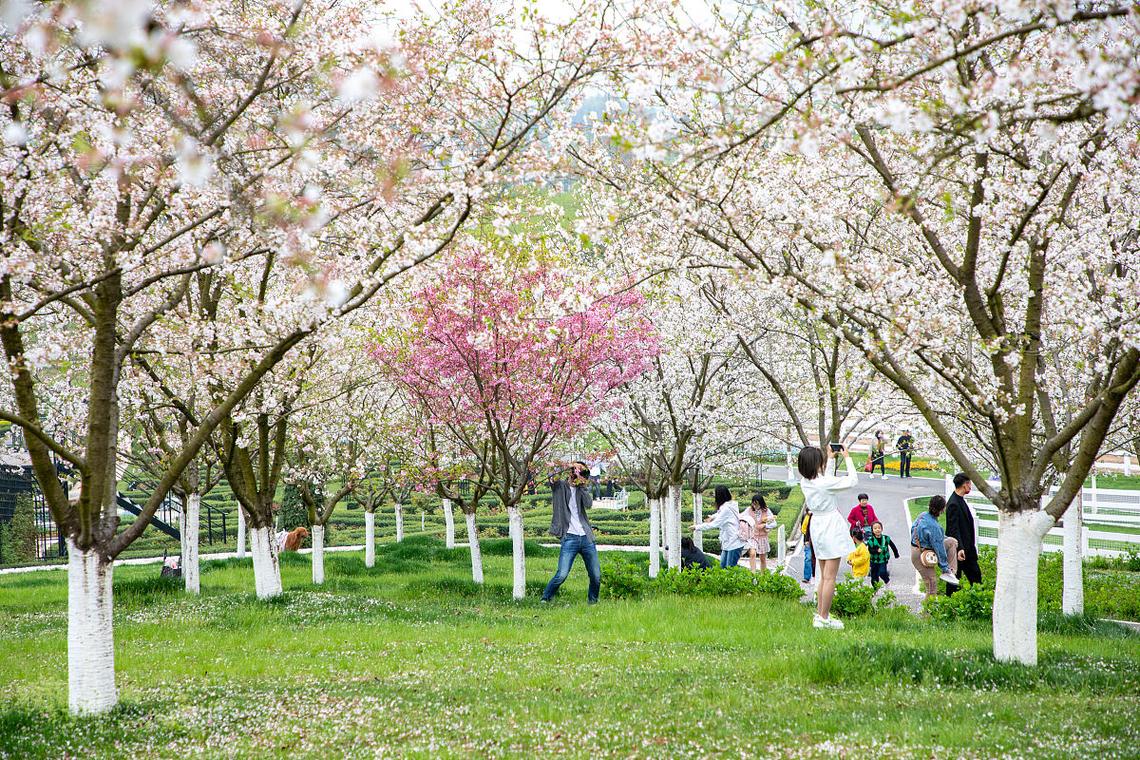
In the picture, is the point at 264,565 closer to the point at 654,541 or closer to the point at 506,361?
the point at 506,361

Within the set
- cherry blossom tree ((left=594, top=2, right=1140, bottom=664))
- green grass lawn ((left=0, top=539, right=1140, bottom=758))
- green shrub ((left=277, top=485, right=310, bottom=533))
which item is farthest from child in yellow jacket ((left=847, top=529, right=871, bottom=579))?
green shrub ((left=277, top=485, right=310, bottom=533))

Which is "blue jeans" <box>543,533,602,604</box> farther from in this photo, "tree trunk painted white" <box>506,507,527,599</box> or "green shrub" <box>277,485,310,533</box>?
"green shrub" <box>277,485,310,533</box>

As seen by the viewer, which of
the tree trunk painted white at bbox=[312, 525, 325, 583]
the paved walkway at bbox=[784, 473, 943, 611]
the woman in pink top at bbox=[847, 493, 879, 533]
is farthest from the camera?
the tree trunk painted white at bbox=[312, 525, 325, 583]

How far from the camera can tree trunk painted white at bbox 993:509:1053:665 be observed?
22.0 feet

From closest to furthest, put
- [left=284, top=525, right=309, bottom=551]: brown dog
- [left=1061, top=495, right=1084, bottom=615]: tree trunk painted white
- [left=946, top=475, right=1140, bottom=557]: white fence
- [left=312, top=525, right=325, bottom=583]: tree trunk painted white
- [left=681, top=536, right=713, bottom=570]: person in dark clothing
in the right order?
[left=1061, top=495, right=1084, bottom=615]: tree trunk painted white < [left=681, top=536, right=713, bottom=570]: person in dark clothing < [left=312, top=525, right=325, bottom=583]: tree trunk painted white < [left=946, top=475, right=1140, bottom=557]: white fence < [left=284, top=525, right=309, bottom=551]: brown dog

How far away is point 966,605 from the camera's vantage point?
1021 centimetres

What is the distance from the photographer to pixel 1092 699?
5973mm

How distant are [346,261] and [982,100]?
16.4 ft

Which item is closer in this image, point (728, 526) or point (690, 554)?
point (690, 554)

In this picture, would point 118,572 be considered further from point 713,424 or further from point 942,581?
point 942,581

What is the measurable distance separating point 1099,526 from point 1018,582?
2022cm

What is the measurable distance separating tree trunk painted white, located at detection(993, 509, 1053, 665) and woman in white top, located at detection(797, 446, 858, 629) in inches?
77.6

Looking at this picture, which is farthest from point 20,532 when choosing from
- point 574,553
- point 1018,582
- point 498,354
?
point 1018,582

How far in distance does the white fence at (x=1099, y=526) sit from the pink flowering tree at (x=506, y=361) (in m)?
10.5
